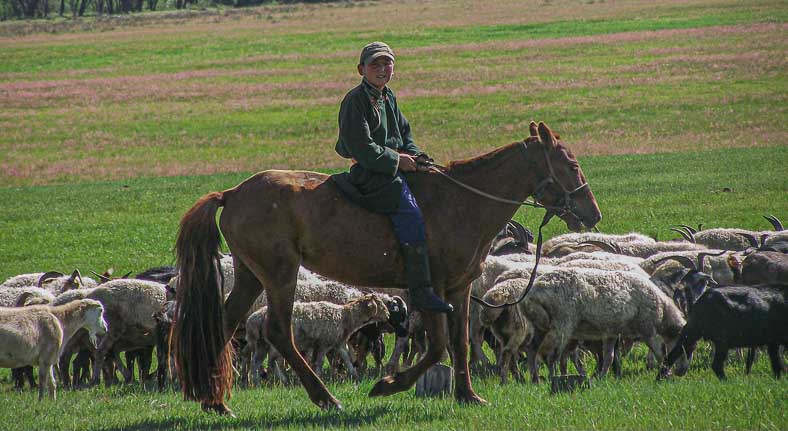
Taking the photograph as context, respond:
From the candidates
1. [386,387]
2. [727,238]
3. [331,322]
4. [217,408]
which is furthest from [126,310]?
[727,238]

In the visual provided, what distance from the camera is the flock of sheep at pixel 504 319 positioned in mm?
10336

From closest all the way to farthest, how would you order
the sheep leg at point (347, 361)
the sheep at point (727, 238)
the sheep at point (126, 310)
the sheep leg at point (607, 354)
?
the sheep leg at point (607, 354) < the sheep leg at point (347, 361) < the sheep at point (126, 310) < the sheep at point (727, 238)

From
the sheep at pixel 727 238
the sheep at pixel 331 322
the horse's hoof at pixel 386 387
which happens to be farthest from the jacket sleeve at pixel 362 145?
the sheep at pixel 727 238

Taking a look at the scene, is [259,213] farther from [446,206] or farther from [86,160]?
[86,160]

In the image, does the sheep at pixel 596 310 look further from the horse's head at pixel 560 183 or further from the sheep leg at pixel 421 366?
the sheep leg at pixel 421 366

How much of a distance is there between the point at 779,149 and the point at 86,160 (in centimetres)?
2498

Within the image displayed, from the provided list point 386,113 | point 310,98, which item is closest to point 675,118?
point 310,98

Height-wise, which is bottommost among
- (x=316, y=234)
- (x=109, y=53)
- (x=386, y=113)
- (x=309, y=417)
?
(x=109, y=53)

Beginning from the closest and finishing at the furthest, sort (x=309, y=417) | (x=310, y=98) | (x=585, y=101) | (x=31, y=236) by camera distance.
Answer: (x=309, y=417) < (x=31, y=236) < (x=585, y=101) < (x=310, y=98)

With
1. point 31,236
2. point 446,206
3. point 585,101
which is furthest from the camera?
point 585,101

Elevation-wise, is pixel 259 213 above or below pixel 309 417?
above

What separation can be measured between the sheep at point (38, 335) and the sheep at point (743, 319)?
655cm

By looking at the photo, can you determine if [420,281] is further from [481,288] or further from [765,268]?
[481,288]

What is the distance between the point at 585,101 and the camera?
47781mm
